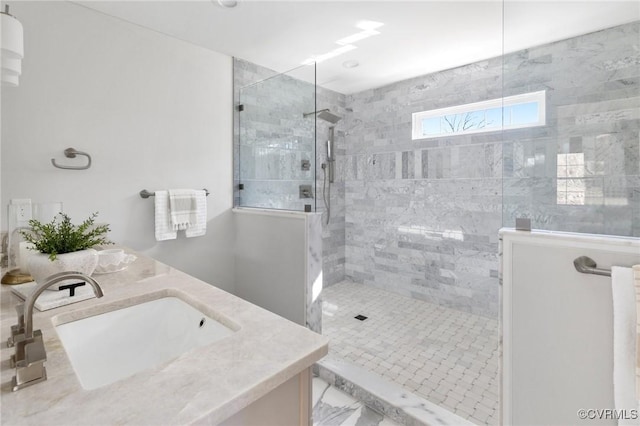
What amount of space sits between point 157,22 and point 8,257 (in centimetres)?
171

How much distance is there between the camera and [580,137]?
50.6 inches

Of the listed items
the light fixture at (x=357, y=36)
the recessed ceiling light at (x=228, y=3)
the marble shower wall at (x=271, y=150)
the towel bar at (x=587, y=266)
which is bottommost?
the towel bar at (x=587, y=266)

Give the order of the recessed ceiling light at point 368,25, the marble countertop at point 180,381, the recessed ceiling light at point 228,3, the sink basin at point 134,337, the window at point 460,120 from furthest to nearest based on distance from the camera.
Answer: the window at point 460,120 → the recessed ceiling light at point 368,25 → the recessed ceiling light at point 228,3 → the sink basin at point 134,337 → the marble countertop at point 180,381

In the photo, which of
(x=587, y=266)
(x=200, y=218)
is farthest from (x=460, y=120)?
(x=200, y=218)

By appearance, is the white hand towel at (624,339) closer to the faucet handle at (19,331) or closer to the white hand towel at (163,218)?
the faucet handle at (19,331)

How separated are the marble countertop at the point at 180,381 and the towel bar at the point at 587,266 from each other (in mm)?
1035

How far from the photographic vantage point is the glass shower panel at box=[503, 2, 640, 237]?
47.6 inches

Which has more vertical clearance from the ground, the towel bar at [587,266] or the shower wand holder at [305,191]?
the shower wand holder at [305,191]

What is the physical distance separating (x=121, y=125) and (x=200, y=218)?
2.75 feet

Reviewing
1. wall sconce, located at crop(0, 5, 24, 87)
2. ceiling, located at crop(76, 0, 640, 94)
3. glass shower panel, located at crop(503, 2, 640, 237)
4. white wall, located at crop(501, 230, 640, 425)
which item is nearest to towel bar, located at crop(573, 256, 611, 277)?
white wall, located at crop(501, 230, 640, 425)

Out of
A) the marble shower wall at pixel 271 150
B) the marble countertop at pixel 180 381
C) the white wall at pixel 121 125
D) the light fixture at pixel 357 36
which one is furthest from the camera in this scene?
the marble shower wall at pixel 271 150

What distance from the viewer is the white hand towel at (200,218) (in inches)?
97.8

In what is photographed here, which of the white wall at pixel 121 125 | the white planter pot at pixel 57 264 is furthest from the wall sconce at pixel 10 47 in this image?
the white planter pot at pixel 57 264

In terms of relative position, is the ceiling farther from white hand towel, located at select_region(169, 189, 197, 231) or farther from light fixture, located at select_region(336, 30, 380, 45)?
white hand towel, located at select_region(169, 189, 197, 231)
